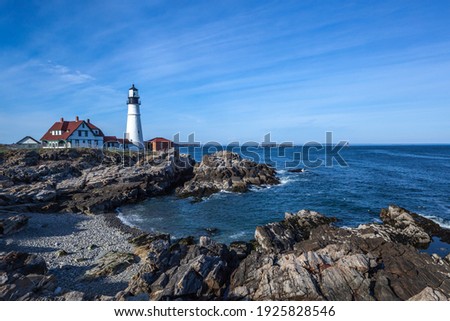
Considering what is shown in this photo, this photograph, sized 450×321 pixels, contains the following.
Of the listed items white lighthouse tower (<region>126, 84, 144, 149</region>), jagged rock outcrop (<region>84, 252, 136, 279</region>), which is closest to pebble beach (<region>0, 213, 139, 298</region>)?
jagged rock outcrop (<region>84, 252, 136, 279</region>)

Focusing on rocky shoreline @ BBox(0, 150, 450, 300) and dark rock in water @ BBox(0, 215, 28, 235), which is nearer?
rocky shoreline @ BBox(0, 150, 450, 300)

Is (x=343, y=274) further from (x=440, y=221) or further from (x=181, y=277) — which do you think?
(x=440, y=221)

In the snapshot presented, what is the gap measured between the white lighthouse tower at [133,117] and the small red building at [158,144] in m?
6.92

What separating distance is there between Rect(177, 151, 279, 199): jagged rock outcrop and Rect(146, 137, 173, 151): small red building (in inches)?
800

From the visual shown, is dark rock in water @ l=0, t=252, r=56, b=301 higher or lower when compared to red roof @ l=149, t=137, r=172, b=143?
lower

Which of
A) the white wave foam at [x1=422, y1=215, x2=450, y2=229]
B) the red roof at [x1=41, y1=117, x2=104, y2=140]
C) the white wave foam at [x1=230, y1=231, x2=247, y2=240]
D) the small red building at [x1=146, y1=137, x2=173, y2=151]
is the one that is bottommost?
the white wave foam at [x1=230, y1=231, x2=247, y2=240]

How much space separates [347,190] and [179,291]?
35284mm

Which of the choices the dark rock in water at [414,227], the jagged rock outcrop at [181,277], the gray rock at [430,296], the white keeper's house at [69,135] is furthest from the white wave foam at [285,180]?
the white keeper's house at [69,135]

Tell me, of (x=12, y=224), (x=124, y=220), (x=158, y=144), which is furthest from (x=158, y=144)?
(x=12, y=224)

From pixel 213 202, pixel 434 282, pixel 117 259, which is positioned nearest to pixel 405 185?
pixel 213 202

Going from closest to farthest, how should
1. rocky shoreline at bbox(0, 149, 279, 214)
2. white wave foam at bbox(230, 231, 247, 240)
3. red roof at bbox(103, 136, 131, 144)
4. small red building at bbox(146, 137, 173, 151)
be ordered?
white wave foam at bbox(230, 231, 247, 240)
rocky shoreline at bbox(0, 149, 279, 214)
red roof at bbox(103, 136, 131, 144)
small red building at bbox(146, 137, 173, 151)

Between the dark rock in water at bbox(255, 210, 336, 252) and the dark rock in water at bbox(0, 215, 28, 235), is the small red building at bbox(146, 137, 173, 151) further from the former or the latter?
the dark rock in water at bbox(255, 210, 336, 252)

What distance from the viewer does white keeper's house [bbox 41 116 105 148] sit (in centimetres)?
5681
